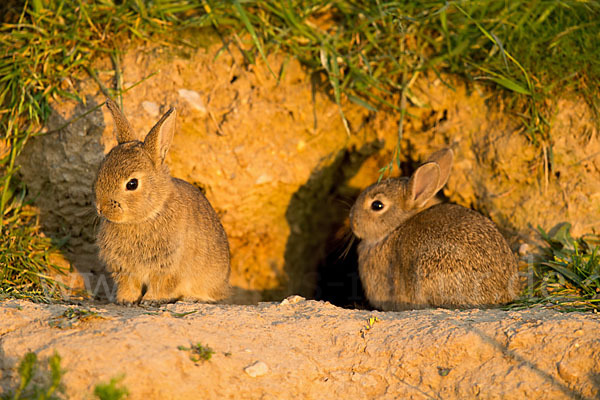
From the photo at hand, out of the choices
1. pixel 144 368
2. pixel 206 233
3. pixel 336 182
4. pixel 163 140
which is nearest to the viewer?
pixel 144 368

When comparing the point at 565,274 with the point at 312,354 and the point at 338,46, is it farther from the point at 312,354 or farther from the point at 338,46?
the point at 338,46

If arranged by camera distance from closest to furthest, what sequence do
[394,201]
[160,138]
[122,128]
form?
[160,138], [122,128], [394,201]

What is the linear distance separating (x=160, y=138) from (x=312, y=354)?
1.91 metres

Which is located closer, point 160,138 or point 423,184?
point 160,138

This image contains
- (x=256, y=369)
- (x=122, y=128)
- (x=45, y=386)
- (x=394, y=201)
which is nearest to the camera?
(x=45, y=386)

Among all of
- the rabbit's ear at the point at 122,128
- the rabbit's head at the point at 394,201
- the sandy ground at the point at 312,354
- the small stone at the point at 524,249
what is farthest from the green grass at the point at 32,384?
the small stone at the point at 524,249

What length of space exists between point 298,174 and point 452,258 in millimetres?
1915

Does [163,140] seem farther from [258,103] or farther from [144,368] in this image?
[144,368]

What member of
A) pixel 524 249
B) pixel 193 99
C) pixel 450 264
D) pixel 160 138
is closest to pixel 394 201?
pixel 450 264

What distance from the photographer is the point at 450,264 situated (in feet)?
15.2

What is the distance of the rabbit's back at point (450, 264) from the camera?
15.1 ft

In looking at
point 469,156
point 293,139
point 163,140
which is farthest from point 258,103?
point 469,156

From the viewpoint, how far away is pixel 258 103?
5613mm

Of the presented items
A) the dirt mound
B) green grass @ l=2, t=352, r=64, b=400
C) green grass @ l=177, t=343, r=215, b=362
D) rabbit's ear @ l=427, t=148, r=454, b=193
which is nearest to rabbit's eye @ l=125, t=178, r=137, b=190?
the dirt mound
